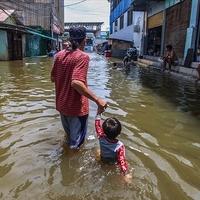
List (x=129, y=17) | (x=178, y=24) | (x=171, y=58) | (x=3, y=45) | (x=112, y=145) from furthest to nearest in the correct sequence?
(x=129, y=17) < (x=3, y=45) < (x=178, y=24) < (x=171, y=58) < (x=112, y=145)

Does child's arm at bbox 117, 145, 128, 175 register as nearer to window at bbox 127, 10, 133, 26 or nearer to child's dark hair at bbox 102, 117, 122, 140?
child's dark hair at bbox 102, 117, 122, 140

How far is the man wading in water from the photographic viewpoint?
12.4 ft

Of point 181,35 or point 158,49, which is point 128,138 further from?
point 158,49

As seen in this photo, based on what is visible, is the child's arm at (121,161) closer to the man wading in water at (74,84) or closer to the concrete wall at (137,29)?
the man wading in water at (74,84)

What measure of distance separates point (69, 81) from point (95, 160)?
1.19 meters

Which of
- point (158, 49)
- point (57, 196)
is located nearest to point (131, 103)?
point (57, 196)

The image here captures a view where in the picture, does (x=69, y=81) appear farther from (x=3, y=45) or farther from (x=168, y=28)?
(x=3, y=45)

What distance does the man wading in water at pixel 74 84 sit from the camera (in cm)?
379

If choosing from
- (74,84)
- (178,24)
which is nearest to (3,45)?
(178,24)

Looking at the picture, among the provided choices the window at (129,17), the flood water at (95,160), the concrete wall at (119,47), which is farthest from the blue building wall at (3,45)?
the flood water at (95,160)

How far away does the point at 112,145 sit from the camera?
402 centimetres

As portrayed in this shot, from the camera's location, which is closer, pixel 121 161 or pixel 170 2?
pixel 121 161

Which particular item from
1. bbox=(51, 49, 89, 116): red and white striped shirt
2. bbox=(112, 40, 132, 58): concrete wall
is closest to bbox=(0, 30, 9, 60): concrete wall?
bbox=(112, 40, 132, 58): concrete wall

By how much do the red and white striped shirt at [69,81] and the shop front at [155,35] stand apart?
20.3 m
